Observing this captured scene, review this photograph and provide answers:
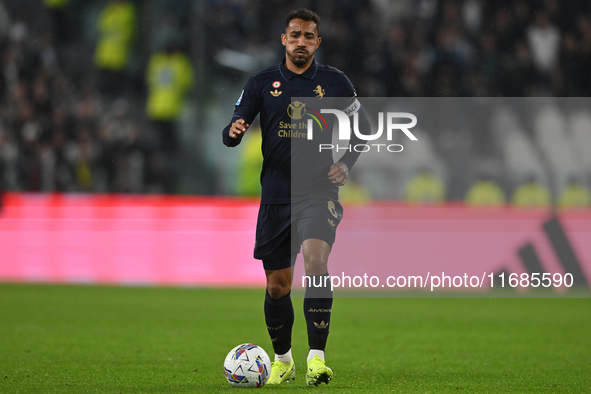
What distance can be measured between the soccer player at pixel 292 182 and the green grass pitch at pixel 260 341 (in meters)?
0.44

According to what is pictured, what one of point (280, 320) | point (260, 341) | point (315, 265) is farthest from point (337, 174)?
point (260, 341)

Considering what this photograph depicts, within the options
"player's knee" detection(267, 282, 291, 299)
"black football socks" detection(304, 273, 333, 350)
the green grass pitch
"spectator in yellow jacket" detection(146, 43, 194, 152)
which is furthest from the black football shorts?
"spectator in yellow jacket" detection(146, 43, 194, 152)

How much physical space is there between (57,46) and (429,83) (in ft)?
22.7

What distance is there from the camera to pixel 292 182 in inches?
197

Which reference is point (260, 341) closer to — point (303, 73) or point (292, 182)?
point (292, 182)

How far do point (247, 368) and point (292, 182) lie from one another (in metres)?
1.15

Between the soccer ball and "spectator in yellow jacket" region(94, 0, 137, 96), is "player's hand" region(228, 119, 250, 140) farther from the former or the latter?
"spectator in yellow jacket" region(94, 0, 137, 96)

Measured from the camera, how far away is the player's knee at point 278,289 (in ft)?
16.5

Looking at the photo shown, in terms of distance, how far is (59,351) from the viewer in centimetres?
636

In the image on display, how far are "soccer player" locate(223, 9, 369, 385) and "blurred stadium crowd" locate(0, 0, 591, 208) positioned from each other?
23.4 feet

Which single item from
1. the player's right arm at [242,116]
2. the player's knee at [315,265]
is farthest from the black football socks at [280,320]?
the player's right arm at [242,116]

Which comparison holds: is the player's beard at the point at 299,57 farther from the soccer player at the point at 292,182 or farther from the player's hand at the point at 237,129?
the player's hand at the point at 237,129

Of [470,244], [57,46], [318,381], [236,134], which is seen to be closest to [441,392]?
[318,381]

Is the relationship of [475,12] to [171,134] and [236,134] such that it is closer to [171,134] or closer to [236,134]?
[171,134]
